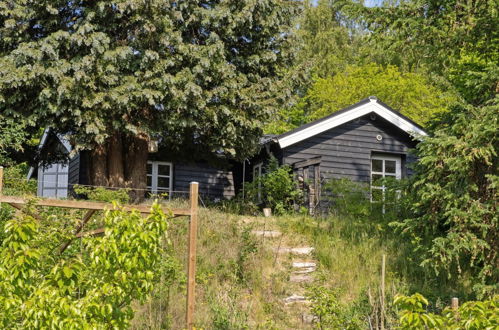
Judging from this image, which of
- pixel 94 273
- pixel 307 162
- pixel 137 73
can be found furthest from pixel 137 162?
pixel 94 273

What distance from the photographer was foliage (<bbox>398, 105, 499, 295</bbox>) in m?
9.65

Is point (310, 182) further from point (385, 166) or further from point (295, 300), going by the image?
point (295, 300)

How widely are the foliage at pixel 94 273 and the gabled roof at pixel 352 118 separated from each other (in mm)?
12562

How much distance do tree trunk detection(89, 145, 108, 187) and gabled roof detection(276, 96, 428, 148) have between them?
5172 millimetres

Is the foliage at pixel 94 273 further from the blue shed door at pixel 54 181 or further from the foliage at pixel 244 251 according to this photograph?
the blue shed door at pixel 54 181

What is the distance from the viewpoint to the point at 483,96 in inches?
416

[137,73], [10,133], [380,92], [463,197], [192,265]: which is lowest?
[192,265]

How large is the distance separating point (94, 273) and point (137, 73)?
881 centimetres

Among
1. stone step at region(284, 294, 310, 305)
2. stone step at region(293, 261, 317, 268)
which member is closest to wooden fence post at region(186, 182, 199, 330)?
stone step at region(284, 294, 310, 305)

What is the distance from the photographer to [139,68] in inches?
583

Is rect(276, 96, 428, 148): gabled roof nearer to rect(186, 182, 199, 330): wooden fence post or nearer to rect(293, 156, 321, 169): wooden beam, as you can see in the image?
rect(293, 156, 321, 169): wooden beam

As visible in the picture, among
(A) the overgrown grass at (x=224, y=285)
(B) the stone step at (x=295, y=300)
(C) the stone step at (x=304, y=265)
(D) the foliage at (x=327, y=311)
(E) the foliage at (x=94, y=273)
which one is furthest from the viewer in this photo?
(C) the stone step at (x=304, y=265)

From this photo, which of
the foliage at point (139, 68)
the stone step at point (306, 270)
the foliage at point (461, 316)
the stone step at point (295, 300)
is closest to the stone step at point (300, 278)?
the stone step at point (306, 270)

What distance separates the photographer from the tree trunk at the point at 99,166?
53.5ft
